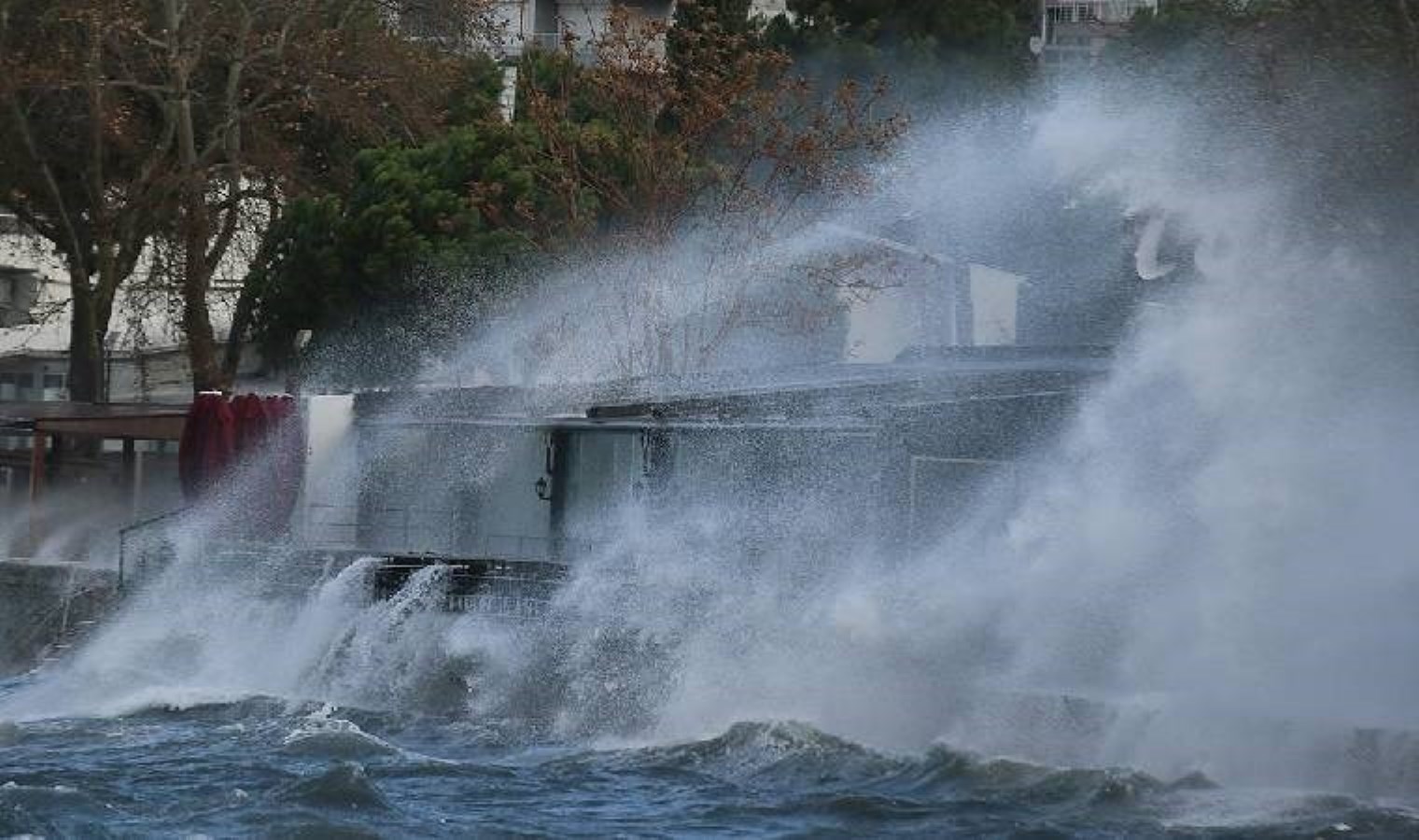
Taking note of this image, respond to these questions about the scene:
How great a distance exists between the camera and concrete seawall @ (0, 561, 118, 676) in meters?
28.4

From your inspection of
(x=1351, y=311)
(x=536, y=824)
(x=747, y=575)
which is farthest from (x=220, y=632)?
(x=1351, y=311)

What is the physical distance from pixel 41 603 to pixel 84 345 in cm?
991

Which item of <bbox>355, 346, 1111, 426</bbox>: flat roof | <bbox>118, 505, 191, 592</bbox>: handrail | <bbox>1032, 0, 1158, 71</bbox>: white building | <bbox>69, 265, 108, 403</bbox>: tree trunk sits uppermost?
<bbox>1032, 0, 1158, 71</bbox>: white building

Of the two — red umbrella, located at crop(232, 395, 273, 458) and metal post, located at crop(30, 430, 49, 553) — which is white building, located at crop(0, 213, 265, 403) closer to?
metal post, located at crop(30, 430, 49, 553)

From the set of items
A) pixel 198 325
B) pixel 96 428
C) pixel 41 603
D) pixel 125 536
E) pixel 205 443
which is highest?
pixel 198 325

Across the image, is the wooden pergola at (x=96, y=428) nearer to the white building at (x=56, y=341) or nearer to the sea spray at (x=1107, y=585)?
the white building at (x=56, y=341)

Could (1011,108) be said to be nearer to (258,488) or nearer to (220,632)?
(258,488)

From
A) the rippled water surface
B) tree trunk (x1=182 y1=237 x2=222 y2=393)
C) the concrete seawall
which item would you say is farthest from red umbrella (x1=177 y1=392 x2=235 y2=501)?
the rippled water surface

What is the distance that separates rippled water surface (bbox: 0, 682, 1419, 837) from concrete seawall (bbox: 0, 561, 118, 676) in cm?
854

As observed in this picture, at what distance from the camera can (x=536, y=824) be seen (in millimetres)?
15344

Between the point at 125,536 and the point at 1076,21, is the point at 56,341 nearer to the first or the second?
the point at 1076,21

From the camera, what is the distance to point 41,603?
29391mm

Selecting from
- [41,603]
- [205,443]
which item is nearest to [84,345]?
[41,603]

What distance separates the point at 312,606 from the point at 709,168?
40.7 ft
